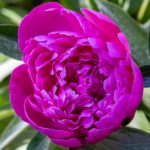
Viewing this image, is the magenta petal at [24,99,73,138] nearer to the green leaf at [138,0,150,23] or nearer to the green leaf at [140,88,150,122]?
the green leaf at [140,88,150,122]

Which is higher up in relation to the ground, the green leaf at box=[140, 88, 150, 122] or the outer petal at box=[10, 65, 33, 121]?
the outer petal at box=[10, 65, 33, 121]

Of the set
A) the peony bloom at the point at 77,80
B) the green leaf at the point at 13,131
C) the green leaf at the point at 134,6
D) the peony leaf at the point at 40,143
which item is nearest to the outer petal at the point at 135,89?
the peony bloom at the point at 77,80

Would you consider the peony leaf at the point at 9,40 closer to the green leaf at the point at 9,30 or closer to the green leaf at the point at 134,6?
the green leaf at the point at 9,30

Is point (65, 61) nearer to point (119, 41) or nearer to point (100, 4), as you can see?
point (119, 41)

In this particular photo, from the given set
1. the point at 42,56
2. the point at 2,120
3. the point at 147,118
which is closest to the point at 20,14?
the point at 2,120

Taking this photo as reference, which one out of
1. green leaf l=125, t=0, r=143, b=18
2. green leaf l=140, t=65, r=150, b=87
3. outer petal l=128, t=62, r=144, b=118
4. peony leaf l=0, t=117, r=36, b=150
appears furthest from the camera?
green leaf l=125, t=0, r=143, b=18

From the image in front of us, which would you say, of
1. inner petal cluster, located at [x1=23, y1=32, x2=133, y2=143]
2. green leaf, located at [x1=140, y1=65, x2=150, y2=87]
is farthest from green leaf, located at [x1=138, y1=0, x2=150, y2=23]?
inner petal cluster, located at [x1=23, y1=32, x2=133, y2=143]
